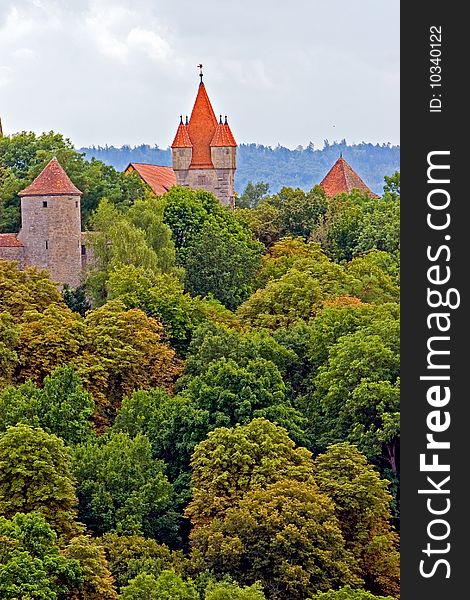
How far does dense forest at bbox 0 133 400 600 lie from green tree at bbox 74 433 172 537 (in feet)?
0.22

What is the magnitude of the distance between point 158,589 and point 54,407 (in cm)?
1382

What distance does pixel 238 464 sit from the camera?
145 ft

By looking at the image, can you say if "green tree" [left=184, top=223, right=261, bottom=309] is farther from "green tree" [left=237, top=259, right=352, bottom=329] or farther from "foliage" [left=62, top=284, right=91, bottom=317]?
"foliage" [left=62, top=284, right=91, bottom=317]

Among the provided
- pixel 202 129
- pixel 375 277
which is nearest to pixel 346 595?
pixel 375 277

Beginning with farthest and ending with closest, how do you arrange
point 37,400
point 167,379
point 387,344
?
point 167,379
point 387,344
point 37,400

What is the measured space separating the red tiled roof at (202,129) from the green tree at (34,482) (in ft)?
163

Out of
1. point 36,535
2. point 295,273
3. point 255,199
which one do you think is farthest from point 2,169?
point 255,199

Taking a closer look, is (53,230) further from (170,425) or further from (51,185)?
(170,425)

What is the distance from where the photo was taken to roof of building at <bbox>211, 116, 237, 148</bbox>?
90.8m

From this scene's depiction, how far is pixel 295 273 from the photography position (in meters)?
64.7

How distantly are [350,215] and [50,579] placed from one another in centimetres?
4797

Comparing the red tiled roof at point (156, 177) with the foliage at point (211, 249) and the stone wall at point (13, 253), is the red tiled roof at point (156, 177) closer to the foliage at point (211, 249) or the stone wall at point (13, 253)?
the foliage at point (211, 249)

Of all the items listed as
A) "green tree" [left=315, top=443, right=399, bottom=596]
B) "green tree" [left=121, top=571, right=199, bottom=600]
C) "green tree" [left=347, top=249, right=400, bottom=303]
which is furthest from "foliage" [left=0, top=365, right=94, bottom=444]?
"green tree" [left=347, top=249, right=400, bottom=303]

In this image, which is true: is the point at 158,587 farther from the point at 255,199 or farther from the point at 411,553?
the point at 255,199
